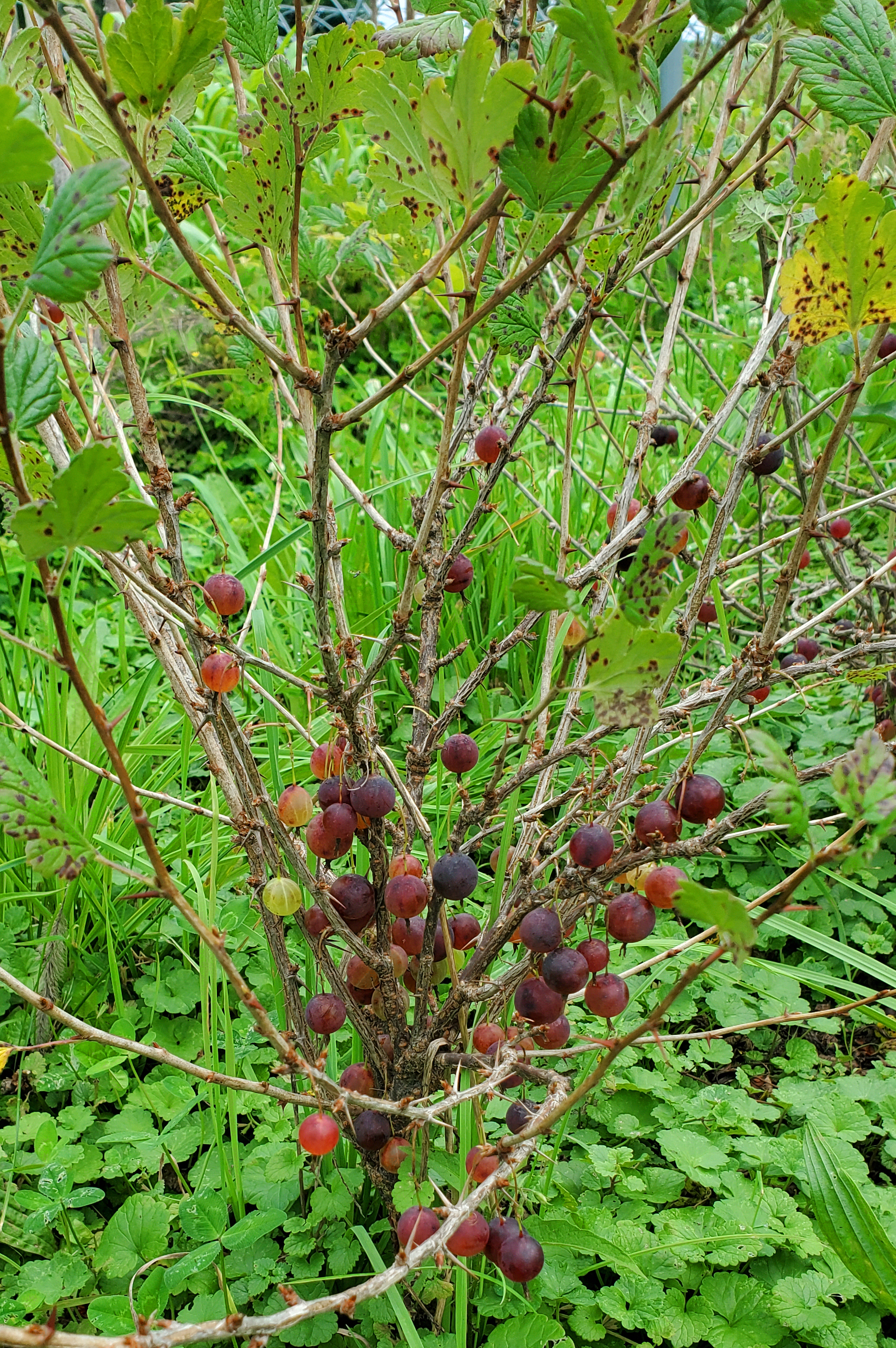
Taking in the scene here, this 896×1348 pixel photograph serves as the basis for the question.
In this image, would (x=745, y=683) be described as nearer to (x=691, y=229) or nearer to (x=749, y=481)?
(x=691, y=229)

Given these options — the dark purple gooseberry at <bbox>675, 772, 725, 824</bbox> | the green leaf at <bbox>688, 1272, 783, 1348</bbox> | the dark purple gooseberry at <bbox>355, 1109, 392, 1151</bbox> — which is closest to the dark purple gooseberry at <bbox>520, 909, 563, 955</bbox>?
the dark purple gooseberry at <bbox>675, 772, 725, 824</bbox>

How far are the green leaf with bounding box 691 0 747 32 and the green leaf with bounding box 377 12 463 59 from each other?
0.22 metres

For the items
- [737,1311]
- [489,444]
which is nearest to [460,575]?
[489,444]

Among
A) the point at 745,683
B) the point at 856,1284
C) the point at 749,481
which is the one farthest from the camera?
the point at 749,481

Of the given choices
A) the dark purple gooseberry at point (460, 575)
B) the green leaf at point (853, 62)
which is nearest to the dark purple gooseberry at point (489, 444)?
the dark purple gooseberry at point (460, 575)

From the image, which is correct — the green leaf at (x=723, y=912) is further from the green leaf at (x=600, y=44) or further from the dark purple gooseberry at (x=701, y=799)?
the green leaf at (x=600, y=44)

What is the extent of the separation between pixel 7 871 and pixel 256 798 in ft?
2.99

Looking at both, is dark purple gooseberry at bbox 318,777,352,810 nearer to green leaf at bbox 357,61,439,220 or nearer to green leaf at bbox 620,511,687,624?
green leaf at bbox 620,511,687,624

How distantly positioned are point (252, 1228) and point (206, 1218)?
0.05 meters

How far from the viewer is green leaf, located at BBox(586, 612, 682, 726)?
60 cm

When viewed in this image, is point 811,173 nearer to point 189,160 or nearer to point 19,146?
point 189,160

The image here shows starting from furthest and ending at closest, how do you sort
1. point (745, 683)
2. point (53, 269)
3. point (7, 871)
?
point (7, 871) < point (745, 683) < point (53, 269)

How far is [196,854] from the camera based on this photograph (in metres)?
1.68

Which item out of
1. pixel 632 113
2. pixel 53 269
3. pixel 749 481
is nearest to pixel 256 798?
pixel 53 269
